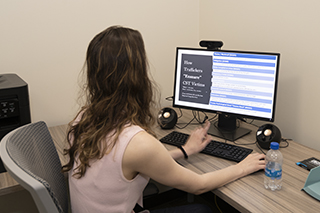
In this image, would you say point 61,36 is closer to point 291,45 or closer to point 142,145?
point 142,145

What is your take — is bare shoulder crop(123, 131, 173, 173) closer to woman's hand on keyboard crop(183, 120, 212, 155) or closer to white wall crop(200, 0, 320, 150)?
woman's hand on keyboard crop(183, 120, 212, 155)

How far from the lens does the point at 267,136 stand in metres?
1.42

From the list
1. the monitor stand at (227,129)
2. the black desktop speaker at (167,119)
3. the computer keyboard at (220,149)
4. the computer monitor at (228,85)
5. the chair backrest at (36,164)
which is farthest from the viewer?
the black desktop speaker at (167,119)

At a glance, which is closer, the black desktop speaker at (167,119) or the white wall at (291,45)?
the white wall at (291,45)

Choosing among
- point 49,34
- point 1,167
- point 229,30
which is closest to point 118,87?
point 1,167

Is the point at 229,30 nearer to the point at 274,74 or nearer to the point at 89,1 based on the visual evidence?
the point at 274,74

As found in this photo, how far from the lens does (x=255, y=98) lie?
4.93 feet

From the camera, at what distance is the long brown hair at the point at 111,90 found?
0.99 m

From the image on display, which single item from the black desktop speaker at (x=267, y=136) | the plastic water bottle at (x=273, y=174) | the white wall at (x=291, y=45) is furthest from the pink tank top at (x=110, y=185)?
the white wall at (x=291, y=45)

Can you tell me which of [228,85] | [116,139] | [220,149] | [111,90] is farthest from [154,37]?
[116,139]

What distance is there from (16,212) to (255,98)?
148 centimetres

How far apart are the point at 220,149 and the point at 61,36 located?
1.11 meters

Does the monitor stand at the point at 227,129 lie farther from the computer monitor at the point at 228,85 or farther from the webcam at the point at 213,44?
the webcam at the point at 213,44

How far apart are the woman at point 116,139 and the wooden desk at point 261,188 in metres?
0.16
